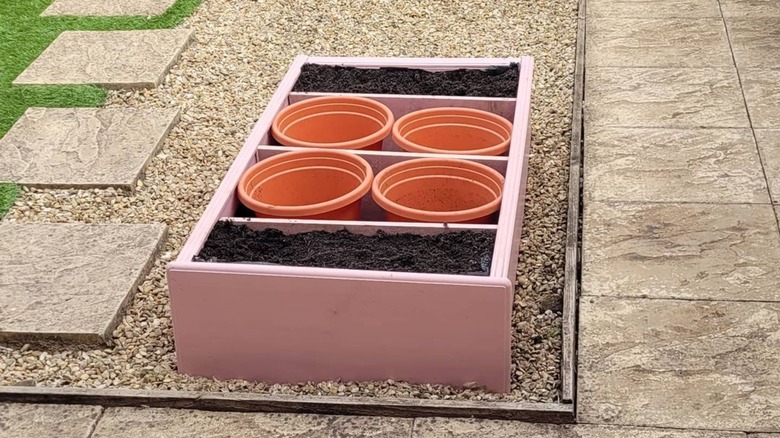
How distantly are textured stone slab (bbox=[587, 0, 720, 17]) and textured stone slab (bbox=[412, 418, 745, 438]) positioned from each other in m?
3.92

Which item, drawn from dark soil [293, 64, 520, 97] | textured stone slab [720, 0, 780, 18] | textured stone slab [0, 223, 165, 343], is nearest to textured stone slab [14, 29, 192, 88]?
dark soil [293, 64, 520, 97]

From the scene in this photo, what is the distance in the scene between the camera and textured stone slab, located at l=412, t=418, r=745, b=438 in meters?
3.24

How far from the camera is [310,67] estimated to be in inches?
197

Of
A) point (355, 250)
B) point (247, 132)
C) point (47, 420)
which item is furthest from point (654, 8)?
point (47, 420)

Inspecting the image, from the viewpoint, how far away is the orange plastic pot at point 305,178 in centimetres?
400

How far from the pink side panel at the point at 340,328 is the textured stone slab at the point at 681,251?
760mm

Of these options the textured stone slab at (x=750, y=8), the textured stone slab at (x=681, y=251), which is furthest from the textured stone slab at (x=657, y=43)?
the textured stone slab at (x=681, y=251)

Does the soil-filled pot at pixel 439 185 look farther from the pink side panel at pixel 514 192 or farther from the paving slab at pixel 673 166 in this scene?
the paving slab at pixel 673 166

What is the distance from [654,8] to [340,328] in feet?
13.5

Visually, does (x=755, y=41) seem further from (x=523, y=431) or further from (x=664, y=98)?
(x=523, y=431)

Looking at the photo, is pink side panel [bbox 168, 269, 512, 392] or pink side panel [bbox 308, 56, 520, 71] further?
pink side panel [bbox 308, 56, 520, 71]

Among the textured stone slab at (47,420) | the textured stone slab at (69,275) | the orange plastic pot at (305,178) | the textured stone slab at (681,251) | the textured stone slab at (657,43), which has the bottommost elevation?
the textured stone slab at (657,43)

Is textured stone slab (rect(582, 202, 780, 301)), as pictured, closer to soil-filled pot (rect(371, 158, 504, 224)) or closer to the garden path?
the garden path

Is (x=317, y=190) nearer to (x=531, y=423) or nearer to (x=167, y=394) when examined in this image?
(x=167, y=394)
